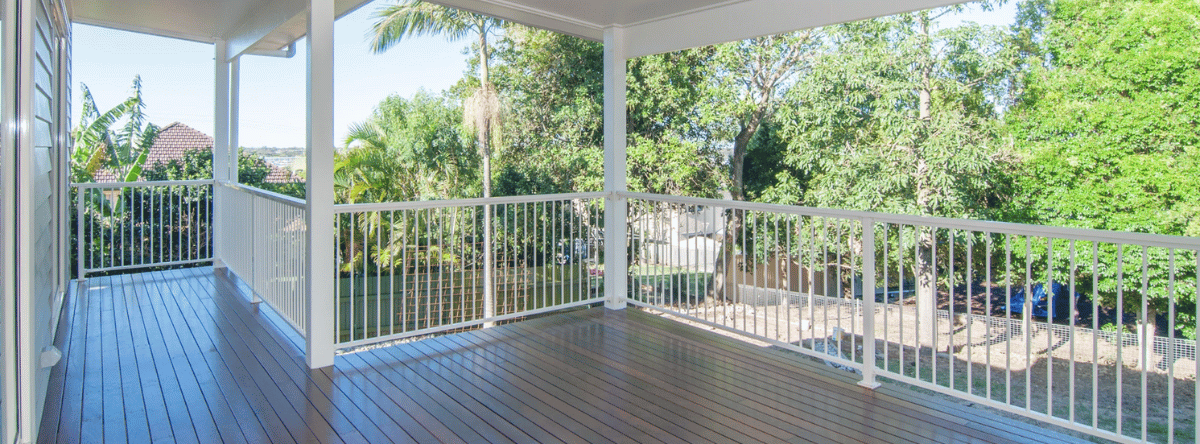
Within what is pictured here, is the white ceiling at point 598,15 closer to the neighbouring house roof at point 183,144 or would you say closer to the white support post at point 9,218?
the white support post at point 9,218

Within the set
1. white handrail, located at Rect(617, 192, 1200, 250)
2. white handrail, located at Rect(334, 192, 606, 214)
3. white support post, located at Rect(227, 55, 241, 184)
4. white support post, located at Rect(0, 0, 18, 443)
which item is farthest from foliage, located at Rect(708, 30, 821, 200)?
white support post, located at Rect(0, 0, 18, 443)

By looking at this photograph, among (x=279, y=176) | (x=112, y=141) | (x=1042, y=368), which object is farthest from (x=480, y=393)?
(x=279, y=176)

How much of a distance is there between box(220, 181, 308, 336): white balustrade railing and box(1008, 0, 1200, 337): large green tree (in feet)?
41.1

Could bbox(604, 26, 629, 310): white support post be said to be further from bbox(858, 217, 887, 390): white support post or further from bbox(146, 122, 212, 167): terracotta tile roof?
bbox(146, 122, 212, 167): terracotta tile roof

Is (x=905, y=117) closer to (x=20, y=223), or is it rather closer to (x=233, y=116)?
(x=233, y=116)

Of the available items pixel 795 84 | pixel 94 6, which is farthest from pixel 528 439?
pixel 795 84

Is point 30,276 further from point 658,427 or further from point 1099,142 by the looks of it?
point 1099,142

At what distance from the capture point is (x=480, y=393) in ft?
11.0

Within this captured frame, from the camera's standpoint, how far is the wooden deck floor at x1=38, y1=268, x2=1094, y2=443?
2848 mm

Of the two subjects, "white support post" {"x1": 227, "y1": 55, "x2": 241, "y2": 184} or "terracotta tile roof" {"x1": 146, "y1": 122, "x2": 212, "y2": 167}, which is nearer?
"white support post" {"x1": 227, "y1": 55, "x2": 241, "y2": 184}

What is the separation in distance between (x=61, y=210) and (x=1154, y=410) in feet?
46.0

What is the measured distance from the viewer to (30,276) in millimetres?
2322

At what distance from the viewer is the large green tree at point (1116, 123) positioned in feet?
39.1

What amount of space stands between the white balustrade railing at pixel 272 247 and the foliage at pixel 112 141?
4753mm
